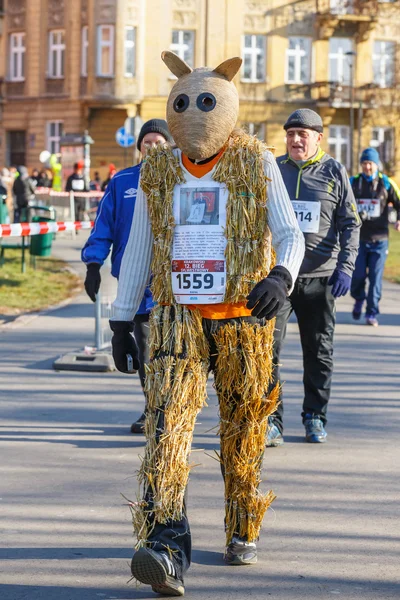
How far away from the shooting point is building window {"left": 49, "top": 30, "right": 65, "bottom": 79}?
52750mm

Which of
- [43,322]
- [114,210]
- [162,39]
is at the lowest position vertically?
[43,322]

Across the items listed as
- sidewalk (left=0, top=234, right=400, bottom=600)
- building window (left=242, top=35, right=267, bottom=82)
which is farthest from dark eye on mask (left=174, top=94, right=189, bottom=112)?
building window (left=242, top=35, right=267, bottom=82)

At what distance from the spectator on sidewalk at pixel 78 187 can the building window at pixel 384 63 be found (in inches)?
1003

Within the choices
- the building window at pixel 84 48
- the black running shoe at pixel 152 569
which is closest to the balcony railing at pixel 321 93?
the building window at pixel 84 48

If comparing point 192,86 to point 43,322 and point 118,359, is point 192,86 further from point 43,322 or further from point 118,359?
point 43,322

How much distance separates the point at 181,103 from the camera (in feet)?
16.7

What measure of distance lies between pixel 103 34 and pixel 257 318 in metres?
47.6

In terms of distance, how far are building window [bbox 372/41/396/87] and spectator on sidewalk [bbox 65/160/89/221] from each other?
2547cm

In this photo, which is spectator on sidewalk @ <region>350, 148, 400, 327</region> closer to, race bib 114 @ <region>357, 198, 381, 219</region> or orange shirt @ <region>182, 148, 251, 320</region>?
race bib 114 @ <region>357, 198, 381, 219</region>

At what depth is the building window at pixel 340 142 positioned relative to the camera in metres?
55.1

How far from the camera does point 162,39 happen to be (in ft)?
171

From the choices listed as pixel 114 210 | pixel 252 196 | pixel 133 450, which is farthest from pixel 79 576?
pixel 114 210

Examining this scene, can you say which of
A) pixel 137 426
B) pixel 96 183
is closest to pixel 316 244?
pixel 137 426

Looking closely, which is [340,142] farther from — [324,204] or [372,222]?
[324,204]
